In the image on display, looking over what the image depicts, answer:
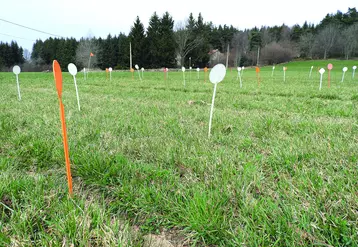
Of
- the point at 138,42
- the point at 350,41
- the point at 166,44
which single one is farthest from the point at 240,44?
the point at 138,42

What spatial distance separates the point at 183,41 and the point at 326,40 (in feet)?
138

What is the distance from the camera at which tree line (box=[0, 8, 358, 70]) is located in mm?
51281

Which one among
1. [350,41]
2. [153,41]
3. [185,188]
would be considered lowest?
[185,188]

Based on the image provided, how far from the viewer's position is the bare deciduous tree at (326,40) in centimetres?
6391

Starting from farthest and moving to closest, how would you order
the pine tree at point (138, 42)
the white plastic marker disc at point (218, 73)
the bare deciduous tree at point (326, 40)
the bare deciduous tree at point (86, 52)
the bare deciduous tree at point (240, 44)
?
the bare deciduous tree at point (240, 44) → the bare deciduous tree at point (326, 40) → the bare deciduous tree at point (86, 52) → the pine tree at point (138, 42) → the white plastic marker disc at point (218, 73)

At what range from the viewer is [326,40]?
6444cm

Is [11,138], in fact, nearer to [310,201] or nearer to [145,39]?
[310,201]

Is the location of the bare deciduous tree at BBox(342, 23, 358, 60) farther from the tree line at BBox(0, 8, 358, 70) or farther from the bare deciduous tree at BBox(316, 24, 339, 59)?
the bare deciduous tree at BBox(316, 24, 339, 59)

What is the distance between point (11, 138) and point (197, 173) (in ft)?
8.22

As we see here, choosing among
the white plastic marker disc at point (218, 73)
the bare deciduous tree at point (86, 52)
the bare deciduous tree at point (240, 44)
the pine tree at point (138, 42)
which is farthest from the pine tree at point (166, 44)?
the white plastic marker disc at point (218, 73)

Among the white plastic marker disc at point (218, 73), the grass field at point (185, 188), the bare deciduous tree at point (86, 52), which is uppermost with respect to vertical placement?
the bare deciduous tree at point (86, 52)

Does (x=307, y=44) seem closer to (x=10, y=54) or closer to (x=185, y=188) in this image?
(x=185, y=188)

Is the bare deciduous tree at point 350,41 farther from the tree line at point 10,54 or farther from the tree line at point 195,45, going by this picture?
the tree line at point 10,54

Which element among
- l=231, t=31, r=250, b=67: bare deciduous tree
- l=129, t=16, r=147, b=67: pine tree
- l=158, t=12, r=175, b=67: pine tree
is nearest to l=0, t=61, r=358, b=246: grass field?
l=129, t=16, r=147, b=67: pine tree
